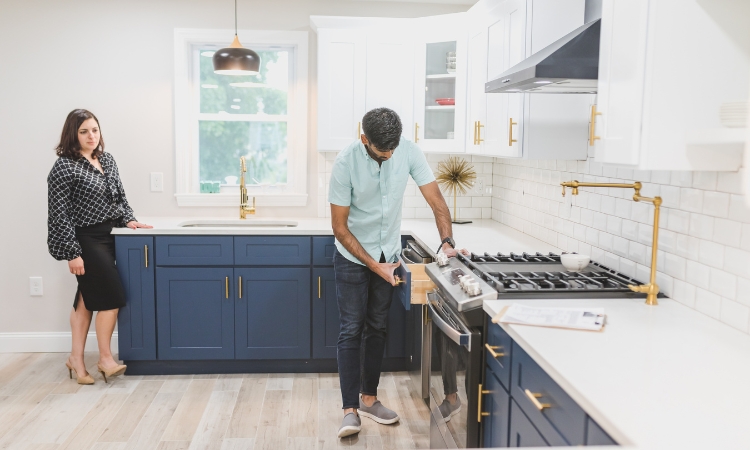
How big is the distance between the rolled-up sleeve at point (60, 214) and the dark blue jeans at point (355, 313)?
1534 millimetres

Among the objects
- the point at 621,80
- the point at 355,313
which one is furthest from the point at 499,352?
the point at 355,313

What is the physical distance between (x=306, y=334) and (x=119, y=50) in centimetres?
218

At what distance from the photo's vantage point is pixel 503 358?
84.9 inches

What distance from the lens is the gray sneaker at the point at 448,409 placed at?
2.54 m

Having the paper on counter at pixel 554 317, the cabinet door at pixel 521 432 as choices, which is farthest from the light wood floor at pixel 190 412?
the paper on counter at pixel 554 317

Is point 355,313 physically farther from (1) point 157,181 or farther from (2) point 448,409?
(1) point 157,181

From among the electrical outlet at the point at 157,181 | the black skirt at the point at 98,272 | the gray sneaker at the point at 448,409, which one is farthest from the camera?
the electrical outlet at the point at 157,181

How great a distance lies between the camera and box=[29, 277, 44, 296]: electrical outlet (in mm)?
4574

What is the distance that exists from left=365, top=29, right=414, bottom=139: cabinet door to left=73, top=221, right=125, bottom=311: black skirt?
5.67ft

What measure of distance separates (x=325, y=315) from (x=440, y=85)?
60.3 inches

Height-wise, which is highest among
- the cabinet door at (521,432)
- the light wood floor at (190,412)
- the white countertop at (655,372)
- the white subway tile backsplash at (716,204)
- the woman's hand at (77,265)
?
the white subway tile backsplash at (716,204)

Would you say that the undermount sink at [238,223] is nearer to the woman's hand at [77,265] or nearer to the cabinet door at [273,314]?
the cabinet door at [273,314]

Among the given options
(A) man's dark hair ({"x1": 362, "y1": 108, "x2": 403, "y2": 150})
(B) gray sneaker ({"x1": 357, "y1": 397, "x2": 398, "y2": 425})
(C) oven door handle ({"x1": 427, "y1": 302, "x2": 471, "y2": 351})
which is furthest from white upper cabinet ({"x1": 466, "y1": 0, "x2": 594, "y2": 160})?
(B) gray sneaker ({"x1": 357, "y1": 397, "x2": 398, "y2": 425})

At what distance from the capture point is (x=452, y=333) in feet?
7.98
